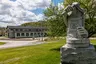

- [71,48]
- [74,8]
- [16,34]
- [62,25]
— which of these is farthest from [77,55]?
[16,34]

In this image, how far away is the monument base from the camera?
11.4m

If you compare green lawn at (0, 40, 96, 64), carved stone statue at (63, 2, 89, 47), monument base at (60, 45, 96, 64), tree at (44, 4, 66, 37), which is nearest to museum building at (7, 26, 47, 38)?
tree at (44, 4, 66, 37)

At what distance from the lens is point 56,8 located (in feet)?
84.7

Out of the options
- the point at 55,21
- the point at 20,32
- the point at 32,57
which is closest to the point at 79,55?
the point at 32,57

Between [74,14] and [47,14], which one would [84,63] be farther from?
[47,14]

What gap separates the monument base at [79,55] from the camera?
11.4 metres

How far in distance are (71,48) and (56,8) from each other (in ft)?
48.4

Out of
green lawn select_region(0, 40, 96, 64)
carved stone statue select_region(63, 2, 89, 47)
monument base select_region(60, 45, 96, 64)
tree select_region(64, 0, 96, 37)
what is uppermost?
tree select_region(64, 0, 96, 37)

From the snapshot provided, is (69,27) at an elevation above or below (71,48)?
above

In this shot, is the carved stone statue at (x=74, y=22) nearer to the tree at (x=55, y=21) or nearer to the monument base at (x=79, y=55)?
the monument base at (x=79, y=55)

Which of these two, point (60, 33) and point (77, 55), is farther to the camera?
point (60, 33)

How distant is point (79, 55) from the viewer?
1145cm

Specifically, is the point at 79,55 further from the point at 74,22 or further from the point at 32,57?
the point at 32,57

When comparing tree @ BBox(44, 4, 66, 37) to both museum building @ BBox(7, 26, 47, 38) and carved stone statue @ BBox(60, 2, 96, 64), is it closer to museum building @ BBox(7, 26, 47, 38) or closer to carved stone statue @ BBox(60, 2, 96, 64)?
carved stone statue @ BBox(60, 2, 96, 64)
